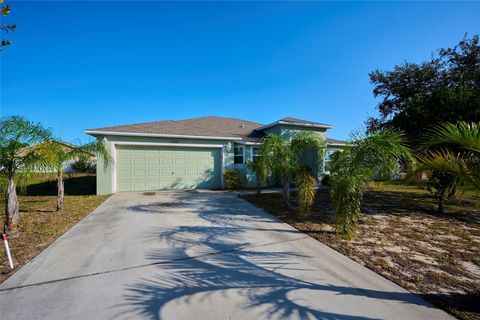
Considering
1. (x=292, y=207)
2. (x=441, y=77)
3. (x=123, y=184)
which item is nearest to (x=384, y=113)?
(x=441, y=77)

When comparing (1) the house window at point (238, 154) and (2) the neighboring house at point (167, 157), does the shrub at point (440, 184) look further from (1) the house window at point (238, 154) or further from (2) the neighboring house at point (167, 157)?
(1) the house window at point (238, 154)

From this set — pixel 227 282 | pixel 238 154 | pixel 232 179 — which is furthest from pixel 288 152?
pixel 238 154

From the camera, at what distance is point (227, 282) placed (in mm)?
3432

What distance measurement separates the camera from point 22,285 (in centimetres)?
335

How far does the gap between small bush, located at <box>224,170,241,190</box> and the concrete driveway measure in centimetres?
719

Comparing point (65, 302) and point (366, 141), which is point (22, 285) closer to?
point (65, 302)

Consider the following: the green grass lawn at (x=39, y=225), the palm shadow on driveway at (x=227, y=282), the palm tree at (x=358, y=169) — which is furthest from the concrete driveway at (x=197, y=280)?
the palm tree at (x=358, y=169)

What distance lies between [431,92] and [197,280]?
1268 centimetres

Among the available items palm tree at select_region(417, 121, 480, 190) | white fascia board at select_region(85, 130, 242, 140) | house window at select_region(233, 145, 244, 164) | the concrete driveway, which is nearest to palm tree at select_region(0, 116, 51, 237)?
the concrete driveway

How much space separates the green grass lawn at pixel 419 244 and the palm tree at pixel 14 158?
23.2 ft

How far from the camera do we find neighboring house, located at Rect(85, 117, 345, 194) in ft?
37.8

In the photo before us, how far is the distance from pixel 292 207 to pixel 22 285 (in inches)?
288

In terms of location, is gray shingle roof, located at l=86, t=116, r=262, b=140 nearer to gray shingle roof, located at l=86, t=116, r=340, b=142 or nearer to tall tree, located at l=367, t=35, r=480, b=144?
gray shingle roof, located at l=86, t=116, r=340, b=142

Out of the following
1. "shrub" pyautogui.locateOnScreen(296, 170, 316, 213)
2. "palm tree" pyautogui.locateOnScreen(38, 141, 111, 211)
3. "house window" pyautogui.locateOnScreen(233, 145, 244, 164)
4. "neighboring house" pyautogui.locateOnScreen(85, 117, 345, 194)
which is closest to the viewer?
"palm tree" pyautogui.locateOnScreen(38, 141, 111, 211)
